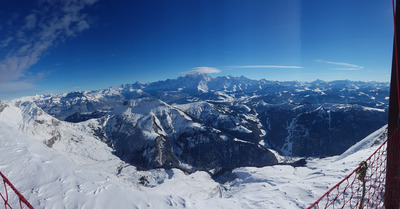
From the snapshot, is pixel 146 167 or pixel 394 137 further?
pixel 146 167

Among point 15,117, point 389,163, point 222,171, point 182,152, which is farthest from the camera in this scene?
point 182,152

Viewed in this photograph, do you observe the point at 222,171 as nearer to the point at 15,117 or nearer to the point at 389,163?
the point at 389,163

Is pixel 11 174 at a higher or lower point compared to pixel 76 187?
higher

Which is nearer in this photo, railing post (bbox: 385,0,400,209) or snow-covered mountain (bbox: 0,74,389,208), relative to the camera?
railing post (bbox: 385,0,400,209)

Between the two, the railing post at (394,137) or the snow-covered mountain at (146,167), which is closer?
the railing post at (394,137)

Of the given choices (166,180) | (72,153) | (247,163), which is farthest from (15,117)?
(247,163)

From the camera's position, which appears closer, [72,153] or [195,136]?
[72,153]

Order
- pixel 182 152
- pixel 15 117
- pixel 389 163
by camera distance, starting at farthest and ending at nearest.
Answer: pixel 182 152, pixel 15 117, pixel 389 163

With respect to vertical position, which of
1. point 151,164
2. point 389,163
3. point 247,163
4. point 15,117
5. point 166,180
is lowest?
point 247,163

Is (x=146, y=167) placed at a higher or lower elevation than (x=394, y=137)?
lower

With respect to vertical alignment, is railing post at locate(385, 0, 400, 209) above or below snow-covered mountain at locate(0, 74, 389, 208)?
above

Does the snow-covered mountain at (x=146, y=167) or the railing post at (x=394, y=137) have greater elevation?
the railing post at (x=394, y=137)
